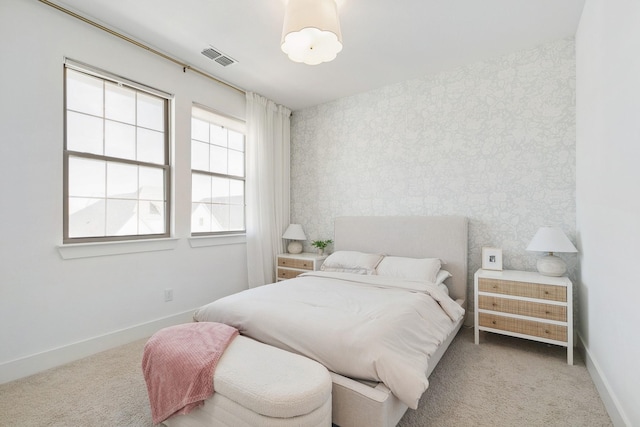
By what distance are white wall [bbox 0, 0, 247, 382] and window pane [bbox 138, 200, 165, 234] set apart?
0.28 meters

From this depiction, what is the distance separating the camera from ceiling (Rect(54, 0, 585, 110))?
7.59 ft

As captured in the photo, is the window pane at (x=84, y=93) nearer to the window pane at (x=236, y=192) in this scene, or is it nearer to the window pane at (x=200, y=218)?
the window pane at (x=200, y=218)

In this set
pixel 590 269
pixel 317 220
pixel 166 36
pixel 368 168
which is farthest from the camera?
pixel 317 220

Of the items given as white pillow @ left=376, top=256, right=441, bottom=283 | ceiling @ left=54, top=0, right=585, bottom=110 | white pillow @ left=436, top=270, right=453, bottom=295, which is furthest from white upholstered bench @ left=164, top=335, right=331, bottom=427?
ceiling @ left=54, top=0, right=585, bottom=110

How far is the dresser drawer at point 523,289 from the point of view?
2.37 metres

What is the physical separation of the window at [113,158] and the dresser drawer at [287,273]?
1547 millimetres

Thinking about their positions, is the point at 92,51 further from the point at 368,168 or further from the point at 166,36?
the point at 368,168

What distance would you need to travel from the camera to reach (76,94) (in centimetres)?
255

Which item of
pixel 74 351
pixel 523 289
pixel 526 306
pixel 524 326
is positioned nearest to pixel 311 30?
pixel 523 289

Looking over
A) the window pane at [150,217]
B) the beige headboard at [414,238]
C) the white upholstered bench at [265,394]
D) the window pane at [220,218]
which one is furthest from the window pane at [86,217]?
the beige headboard at [414,238]

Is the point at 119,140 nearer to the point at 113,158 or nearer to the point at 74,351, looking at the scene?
the point at 113,158

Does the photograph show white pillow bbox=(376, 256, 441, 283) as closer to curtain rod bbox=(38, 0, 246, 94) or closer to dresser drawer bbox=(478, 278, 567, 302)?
dresser drawer bbox=(478, 278, 567, 302)

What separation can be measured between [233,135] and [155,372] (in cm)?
305

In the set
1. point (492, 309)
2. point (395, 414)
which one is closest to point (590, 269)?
point (492, 309)
